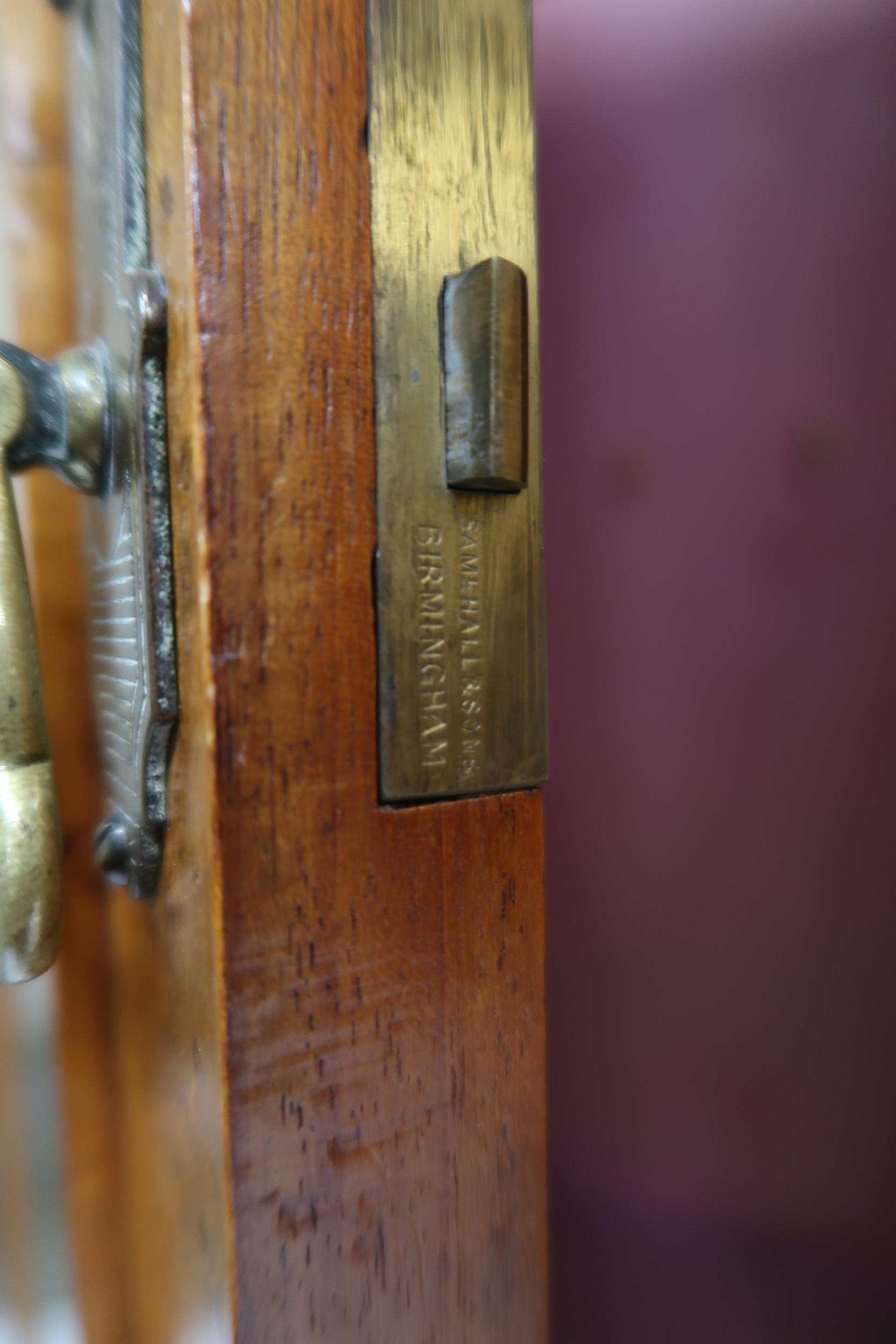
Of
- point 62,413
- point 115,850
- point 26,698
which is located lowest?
point 115,850

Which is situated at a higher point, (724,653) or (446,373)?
(446,373)

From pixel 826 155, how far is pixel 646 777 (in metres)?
0.51

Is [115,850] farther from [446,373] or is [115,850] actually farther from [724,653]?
[724,653]

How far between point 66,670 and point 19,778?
0.95ft

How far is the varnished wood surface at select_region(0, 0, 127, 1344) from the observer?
2.08 ft

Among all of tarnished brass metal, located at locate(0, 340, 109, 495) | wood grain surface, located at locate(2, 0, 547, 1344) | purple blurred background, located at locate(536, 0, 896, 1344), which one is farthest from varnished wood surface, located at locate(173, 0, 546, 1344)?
purple blurred background, located at locate(536, 0, 896, 1344)

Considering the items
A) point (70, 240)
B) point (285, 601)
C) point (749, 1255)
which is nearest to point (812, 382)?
point (285, 601)

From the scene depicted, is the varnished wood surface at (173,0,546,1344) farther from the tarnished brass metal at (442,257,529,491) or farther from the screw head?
the screw head

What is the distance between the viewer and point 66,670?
67 centimetres

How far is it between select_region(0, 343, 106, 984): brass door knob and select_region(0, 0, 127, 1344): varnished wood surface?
0.20 m

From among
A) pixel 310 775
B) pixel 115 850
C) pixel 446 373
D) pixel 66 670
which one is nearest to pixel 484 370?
pixel 446 373

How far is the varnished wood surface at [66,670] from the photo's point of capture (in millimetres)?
634

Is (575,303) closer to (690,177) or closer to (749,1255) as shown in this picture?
(690,177)

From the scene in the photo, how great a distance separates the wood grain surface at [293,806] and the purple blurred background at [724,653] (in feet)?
0.93
